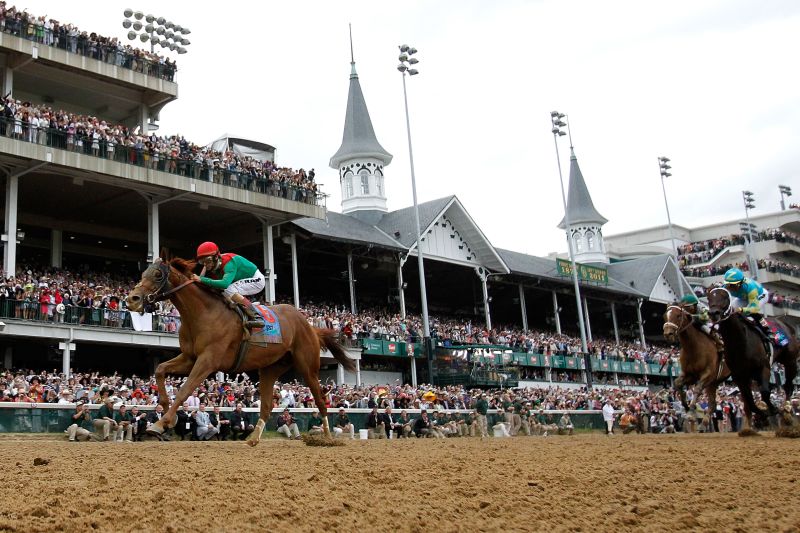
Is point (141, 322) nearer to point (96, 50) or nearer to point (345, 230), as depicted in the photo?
point (96, 50)

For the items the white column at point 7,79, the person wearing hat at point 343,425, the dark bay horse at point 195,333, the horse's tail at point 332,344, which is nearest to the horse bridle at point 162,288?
the dark bay horse at point 195,333

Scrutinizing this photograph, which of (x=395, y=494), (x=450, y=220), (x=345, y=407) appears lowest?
(x=395, y=494)

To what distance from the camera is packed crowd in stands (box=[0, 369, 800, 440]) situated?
17.2 meters

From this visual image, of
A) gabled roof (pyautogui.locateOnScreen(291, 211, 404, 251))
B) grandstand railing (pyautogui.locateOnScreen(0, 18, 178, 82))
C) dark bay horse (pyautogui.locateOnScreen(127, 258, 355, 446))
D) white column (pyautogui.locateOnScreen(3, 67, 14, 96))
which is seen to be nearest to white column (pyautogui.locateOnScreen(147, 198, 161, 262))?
grandstand railing (pyautogui.locateOnScreen(0, 18, 178, 82))

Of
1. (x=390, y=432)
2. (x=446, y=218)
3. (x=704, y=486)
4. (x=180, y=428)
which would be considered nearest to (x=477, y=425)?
(x=390, y=432)

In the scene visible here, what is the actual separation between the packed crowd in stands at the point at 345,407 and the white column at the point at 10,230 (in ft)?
12.5

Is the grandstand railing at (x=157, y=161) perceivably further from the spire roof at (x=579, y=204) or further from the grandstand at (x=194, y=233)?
the spire roof at (x=579, y=204)

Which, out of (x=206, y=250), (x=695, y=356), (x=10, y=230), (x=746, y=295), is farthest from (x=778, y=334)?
(x=10, y=230)

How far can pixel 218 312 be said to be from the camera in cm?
1152

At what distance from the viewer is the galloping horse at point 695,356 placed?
53.1ft

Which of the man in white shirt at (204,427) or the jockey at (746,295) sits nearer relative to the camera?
the jockey at (746,295)

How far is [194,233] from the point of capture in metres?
38.7

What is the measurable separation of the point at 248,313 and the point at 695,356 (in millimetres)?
9282

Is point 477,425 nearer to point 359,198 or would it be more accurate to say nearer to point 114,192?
point 114,192
